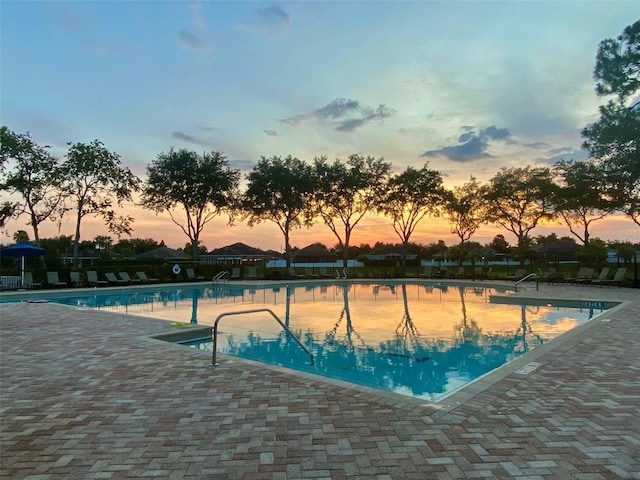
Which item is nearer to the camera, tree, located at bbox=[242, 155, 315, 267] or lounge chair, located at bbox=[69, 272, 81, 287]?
lounge chair, located at bbox=[69, 272, 81, 287]

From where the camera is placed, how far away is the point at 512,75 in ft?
42.7

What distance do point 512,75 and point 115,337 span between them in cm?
1332

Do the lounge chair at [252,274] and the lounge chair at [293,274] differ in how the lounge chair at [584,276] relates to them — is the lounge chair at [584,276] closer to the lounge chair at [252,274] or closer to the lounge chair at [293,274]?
the lounge chair at [293,274]

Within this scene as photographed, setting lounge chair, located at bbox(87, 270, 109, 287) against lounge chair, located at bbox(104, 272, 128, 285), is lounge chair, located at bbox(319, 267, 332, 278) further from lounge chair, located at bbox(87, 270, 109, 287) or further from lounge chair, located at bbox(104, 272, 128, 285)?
lounge chair, located at bbox(87, 270, 109, 287)

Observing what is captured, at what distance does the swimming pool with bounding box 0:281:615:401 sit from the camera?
6.60 m

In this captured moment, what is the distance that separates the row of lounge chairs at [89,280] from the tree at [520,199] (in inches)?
991

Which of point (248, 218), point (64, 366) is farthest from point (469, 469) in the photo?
point (248, 218)

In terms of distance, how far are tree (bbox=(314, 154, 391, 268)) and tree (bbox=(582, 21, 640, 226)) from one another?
51.8 ft

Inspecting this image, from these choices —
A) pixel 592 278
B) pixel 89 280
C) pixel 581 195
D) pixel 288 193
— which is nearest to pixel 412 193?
pixel 288 193

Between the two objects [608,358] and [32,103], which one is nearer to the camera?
[608,358]

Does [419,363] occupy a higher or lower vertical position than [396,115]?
lower

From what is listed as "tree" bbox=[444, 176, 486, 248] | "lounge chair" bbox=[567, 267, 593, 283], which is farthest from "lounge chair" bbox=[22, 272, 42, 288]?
"tree" bbox=[444, 176, 486, 248]

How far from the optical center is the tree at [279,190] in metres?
29.7

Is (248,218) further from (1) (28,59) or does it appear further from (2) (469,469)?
(2) (469,469)
